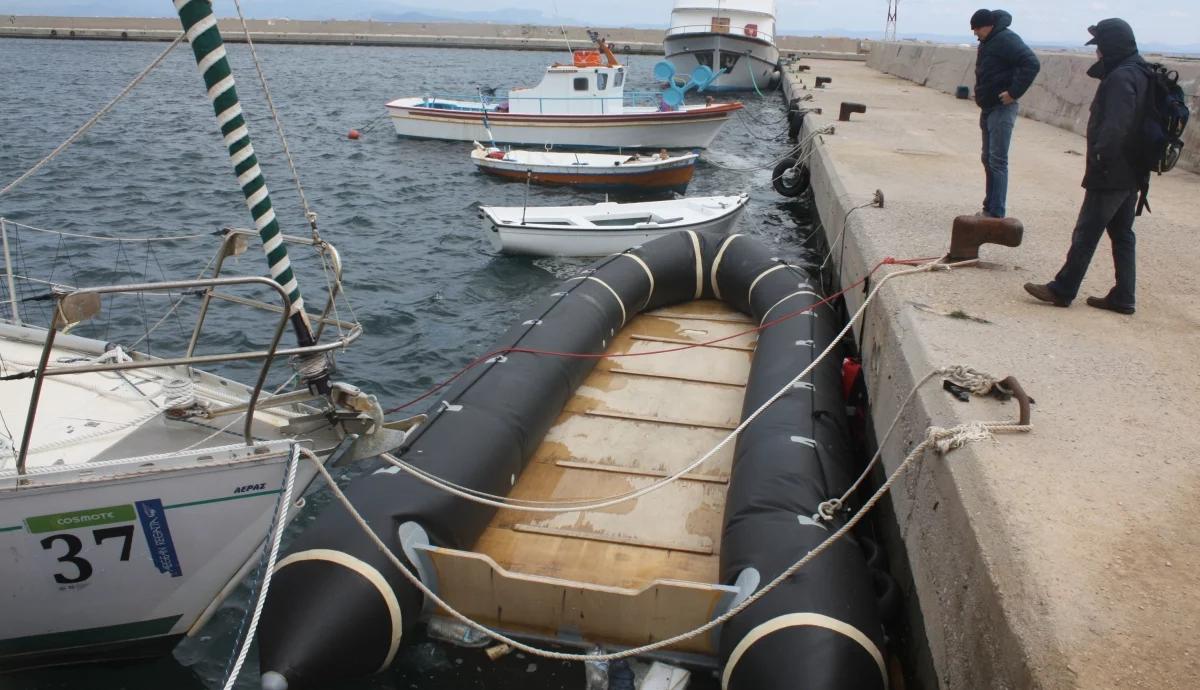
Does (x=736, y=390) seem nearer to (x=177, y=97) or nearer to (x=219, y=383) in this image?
(x=219, y=383)

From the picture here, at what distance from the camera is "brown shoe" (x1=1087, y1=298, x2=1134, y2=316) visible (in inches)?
206

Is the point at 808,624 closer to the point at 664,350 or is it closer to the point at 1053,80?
the point at 664,350

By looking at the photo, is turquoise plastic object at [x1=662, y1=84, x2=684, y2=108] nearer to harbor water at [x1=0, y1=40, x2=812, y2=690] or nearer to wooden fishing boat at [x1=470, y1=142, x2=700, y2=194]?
harbor water at [x1=0, y1=40, x2=812, y2=690]

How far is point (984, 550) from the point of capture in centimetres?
290

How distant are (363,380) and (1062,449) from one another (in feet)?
23.9

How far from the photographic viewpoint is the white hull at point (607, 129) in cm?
2180

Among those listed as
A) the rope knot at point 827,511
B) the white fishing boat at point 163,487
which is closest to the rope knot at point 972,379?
the rope knot at point 827,511

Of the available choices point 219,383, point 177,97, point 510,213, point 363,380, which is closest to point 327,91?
point 177,97

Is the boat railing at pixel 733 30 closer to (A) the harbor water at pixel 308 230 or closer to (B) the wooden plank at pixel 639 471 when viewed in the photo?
(A) the harbor water at pixel 308 230

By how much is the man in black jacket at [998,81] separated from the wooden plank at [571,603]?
17.3 ft

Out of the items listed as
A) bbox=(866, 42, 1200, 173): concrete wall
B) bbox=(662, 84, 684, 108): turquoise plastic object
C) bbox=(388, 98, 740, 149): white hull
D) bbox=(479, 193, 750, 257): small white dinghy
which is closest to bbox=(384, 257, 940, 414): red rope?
bbox=(479, 193, 750, 257): small white dinghy

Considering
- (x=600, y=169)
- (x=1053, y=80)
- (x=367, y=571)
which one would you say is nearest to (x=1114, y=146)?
(x=367, y=571)

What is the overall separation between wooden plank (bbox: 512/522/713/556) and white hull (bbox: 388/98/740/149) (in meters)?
18.4

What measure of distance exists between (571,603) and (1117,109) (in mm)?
4294
